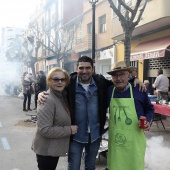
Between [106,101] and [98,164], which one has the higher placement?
[106,101]

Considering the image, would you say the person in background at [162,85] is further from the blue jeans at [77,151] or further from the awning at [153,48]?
the blue jeans at [77,151]

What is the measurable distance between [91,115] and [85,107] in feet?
0.35

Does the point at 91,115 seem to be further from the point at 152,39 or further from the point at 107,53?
the point at 107,53

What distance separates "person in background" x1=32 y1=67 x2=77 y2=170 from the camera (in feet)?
8.05

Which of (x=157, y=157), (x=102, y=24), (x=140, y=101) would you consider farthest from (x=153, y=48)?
(x=140, y=101)

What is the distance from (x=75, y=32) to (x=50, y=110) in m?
20.0

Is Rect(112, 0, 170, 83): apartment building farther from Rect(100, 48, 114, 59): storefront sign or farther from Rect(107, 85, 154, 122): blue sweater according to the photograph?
Rect(107, 85, 154, 122): blue sweater

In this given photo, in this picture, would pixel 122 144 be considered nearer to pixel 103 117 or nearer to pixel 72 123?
pixel 103 117

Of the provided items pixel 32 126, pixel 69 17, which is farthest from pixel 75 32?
pixel 32 126

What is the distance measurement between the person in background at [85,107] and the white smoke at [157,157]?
1.70m

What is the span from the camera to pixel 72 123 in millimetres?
2662

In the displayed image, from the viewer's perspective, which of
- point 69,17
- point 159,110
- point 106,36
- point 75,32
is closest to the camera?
point 159,110

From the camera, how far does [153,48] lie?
10.6m

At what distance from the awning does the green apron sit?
24.2ft
